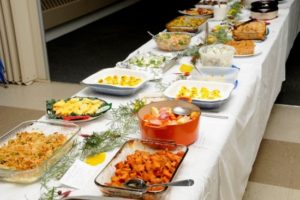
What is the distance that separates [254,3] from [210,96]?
1.33 meters

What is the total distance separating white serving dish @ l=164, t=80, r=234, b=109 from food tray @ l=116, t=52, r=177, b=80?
15 cm

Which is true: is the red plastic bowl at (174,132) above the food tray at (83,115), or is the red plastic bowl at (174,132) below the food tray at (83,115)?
above

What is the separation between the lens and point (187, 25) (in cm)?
221

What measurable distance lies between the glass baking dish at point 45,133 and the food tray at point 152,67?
469mm

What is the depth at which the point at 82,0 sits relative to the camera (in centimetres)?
505

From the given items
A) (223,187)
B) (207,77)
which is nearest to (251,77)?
(207,77)

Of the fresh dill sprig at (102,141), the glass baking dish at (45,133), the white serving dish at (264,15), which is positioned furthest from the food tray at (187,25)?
the glass baking dish at (45,133)

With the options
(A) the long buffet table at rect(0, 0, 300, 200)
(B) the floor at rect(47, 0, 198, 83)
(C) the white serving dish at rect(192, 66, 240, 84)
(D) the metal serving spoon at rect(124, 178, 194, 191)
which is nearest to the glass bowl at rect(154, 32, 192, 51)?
(A) the long buffet table at rect(0, 0, 300, 200)

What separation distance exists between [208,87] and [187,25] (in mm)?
851

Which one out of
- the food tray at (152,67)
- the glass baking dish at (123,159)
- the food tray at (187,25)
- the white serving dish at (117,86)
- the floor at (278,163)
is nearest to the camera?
the glass baking dish at (123,159)

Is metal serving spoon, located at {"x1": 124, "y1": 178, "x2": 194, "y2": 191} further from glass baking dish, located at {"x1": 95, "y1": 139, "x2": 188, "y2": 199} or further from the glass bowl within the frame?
the glass bowl

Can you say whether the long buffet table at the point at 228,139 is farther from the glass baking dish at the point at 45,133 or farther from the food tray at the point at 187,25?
the food tray at the point at 187,25

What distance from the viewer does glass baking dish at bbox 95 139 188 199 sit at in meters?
0.88

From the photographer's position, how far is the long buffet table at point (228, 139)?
972mm
